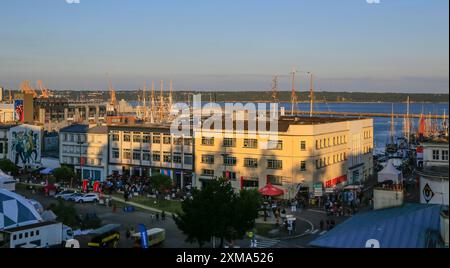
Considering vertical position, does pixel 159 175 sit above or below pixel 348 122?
below

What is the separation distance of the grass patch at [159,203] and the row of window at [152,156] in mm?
5453

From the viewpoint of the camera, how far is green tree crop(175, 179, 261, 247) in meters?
16.9

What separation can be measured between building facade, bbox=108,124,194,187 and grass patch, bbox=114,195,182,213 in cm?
539

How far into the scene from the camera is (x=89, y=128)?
41406 millimetres

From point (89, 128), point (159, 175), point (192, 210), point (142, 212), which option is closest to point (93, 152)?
point (89, 128)

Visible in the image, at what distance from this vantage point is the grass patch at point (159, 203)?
27392 mm

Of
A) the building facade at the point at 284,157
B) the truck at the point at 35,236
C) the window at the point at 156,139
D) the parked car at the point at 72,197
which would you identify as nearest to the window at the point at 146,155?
the window at the point at 156,139

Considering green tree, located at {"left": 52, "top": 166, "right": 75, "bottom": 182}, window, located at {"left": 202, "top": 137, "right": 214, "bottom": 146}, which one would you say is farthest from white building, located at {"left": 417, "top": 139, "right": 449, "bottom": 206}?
green tree, located at {"left": 52, "top": 166, "right": 75, "bottom": 182}

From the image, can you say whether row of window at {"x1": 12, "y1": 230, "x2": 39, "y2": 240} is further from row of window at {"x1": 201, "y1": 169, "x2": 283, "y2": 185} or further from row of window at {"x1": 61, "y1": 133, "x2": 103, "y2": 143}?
row of window at {"x1": 61, "y1": 133, "x2": 103, "y2": 143}

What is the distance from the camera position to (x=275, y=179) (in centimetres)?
3167

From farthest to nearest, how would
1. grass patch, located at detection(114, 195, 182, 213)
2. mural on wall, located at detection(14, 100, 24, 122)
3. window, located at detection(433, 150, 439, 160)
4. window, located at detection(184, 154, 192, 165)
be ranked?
mural on wall, located at detection(14, 100, 24, 122)
window, located at detection(184, 154, 192, 165)
grass patch, located at detection(114, 195, 182, 213)
window, located at detection(433, 150, 439, 160)

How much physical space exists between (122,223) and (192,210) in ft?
25.2
